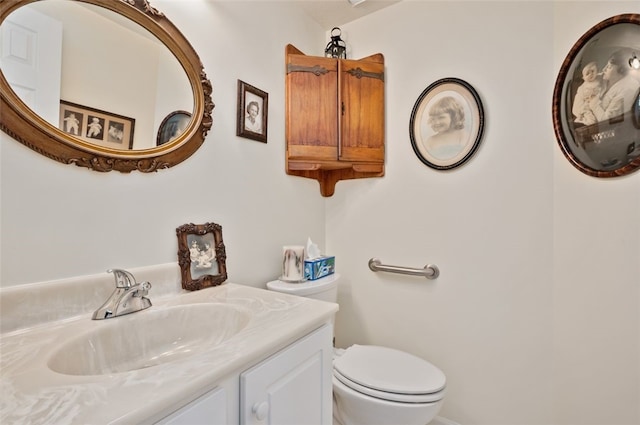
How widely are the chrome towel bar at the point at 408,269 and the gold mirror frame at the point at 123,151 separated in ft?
3.77

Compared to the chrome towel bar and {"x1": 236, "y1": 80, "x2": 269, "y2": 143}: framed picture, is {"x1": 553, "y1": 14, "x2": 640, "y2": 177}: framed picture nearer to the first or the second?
the chrome towel bar

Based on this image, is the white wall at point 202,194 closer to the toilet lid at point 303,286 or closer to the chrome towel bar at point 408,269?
the toilet lid at point 303,286

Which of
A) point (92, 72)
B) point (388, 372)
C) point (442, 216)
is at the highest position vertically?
point (92, 72)

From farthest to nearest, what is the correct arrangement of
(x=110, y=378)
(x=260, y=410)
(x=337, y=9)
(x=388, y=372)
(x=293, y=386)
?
(x=337, y=9), (x=388, y=372), (x=293, y=386), (x=260, y=410), (x=110, y=378)

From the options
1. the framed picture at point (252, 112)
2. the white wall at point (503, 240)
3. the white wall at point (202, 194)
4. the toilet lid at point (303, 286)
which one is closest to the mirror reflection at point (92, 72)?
the white wall at point (202, 194)

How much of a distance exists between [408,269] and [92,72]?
159cm

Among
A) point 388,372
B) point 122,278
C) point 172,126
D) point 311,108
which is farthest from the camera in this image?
point 311,108

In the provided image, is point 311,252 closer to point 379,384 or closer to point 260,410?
point 379,384

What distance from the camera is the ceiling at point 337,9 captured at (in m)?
1.65

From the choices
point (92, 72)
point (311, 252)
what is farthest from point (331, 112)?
point (92, 72)

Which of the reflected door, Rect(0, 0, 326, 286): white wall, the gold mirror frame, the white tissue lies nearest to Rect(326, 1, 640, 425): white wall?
the white tissue

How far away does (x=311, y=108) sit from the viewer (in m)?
1.60

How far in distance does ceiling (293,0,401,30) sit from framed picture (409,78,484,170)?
2.03ft

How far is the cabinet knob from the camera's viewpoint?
0.64 m
